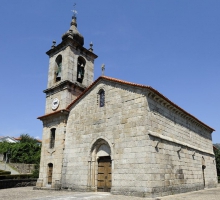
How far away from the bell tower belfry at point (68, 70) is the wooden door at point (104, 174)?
224 inches

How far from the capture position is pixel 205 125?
65.0 ft

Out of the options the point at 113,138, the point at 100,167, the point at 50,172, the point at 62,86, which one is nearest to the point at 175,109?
the point at 113,138

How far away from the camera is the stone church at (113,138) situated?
1108 centimetres

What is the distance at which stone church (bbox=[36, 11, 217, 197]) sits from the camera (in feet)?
36.3

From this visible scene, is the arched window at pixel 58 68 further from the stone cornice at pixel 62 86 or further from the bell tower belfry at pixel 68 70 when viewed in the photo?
the stone cornice at pixel 62 86

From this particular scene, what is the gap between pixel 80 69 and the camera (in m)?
19.2

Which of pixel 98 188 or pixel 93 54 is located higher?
pixel 93 54

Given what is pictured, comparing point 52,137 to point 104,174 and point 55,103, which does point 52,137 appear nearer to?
point 55,103

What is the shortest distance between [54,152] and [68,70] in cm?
653

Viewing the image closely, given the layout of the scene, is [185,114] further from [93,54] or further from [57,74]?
[57,74]

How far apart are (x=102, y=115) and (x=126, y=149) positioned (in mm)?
2867

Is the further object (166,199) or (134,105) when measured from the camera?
(134,105)

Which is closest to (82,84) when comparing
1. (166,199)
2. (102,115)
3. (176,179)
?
(102,115)

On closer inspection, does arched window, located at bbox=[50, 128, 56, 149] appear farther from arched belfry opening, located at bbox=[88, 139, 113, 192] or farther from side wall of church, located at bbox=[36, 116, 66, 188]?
arched belfry opening, located at bbox=[88, 139, 113, 192]
